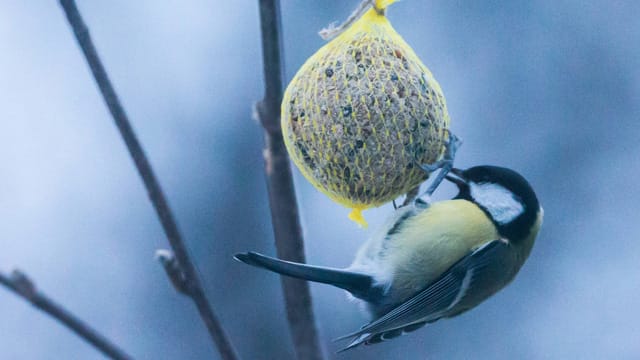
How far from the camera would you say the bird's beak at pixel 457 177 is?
230cm

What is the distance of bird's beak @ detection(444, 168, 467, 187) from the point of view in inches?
90.7

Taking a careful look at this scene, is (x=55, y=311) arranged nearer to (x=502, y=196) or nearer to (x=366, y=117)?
(x=366, y=117)

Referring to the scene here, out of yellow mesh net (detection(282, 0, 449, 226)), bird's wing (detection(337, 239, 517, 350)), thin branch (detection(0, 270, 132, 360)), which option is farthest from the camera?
bird's wing (detection(337, 239, 517, 350))

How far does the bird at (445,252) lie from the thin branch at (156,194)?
0.86 meters

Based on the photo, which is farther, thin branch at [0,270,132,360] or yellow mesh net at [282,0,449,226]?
yellow mesh net at [282,0,449,226]

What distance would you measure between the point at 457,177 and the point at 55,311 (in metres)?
1.23

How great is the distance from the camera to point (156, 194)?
1.44 m

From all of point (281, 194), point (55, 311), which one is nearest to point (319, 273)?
point (281, 194)

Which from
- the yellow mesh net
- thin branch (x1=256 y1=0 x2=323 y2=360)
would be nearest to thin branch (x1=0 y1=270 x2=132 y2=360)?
thin branch (x1=256 y1=0 x2=323 y2=360)

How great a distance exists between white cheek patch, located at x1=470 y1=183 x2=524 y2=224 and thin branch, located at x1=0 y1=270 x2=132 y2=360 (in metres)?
1.19

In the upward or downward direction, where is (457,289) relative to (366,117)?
downward

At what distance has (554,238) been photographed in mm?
6324

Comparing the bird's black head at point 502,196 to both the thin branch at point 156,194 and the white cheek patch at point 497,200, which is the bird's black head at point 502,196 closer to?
the white cheek patch at point 497,200

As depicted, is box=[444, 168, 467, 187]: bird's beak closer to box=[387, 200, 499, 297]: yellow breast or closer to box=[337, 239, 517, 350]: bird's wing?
box=[387, 200, 499, 297]: yellow breast
